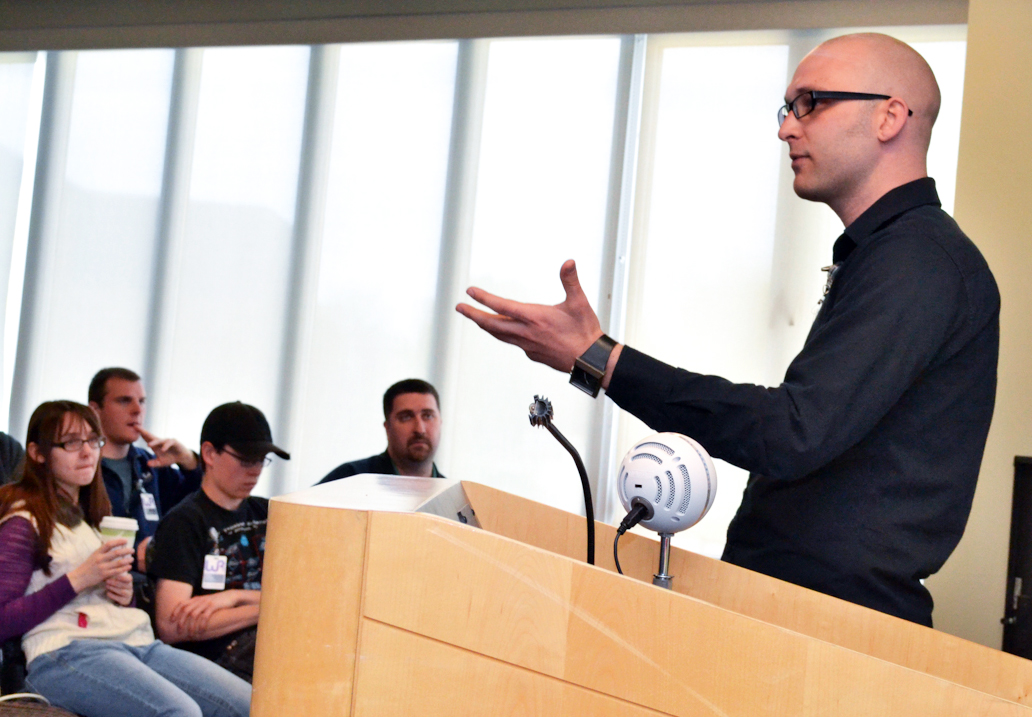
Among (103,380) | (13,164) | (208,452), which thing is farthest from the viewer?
(13,164)

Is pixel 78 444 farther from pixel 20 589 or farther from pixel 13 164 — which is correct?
pixel 13 164

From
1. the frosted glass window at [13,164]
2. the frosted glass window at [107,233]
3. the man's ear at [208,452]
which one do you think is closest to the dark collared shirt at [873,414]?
the man's ear at [208,452]

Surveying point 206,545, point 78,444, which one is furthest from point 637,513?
point 78,444

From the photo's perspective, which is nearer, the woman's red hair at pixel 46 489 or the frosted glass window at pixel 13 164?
the woman's red hair at pixel 46 489

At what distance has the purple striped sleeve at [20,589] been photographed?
7.45 feet

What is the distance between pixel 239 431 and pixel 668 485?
2.21m

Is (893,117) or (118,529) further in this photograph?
(118,529)

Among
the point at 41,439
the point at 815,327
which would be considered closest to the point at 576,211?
the point at 41,439

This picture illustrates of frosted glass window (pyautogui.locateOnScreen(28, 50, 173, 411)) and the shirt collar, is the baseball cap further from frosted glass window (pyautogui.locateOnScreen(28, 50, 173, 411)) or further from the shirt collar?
the shirt collar

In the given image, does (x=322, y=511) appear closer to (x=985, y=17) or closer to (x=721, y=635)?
(x=721, y=635)

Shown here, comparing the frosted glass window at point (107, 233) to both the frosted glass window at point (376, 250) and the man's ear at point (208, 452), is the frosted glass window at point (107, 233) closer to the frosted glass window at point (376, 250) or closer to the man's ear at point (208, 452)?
the frosted glass window at point (376, 250)

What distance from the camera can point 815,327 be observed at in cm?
126

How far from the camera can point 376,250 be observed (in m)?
4.55

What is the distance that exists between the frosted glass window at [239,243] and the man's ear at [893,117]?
3.83 meters
